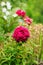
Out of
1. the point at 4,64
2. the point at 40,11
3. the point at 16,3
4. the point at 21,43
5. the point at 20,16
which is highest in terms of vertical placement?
the point at 40,11

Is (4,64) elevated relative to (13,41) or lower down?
lower down

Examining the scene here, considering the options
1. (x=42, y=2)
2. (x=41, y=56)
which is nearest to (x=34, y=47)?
(x=41, y=56)

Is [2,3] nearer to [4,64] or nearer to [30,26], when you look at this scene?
[30,26]

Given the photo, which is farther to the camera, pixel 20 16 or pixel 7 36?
pixel 20 16

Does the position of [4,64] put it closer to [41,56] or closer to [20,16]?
[41,56]

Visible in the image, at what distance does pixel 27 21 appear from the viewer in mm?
5559

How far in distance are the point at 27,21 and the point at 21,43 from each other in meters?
1.10

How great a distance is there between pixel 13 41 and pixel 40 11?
11.0m

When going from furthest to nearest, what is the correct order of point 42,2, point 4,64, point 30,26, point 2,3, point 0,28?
point 42,2, point 2,3, point 30,26, point 0,28, point 4,64

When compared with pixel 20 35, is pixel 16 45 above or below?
below

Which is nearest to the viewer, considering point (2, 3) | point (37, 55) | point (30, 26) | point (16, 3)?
point (37, 55)

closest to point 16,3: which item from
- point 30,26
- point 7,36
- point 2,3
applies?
point 2,3

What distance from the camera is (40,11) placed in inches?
615

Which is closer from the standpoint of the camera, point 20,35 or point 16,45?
point 20,35
